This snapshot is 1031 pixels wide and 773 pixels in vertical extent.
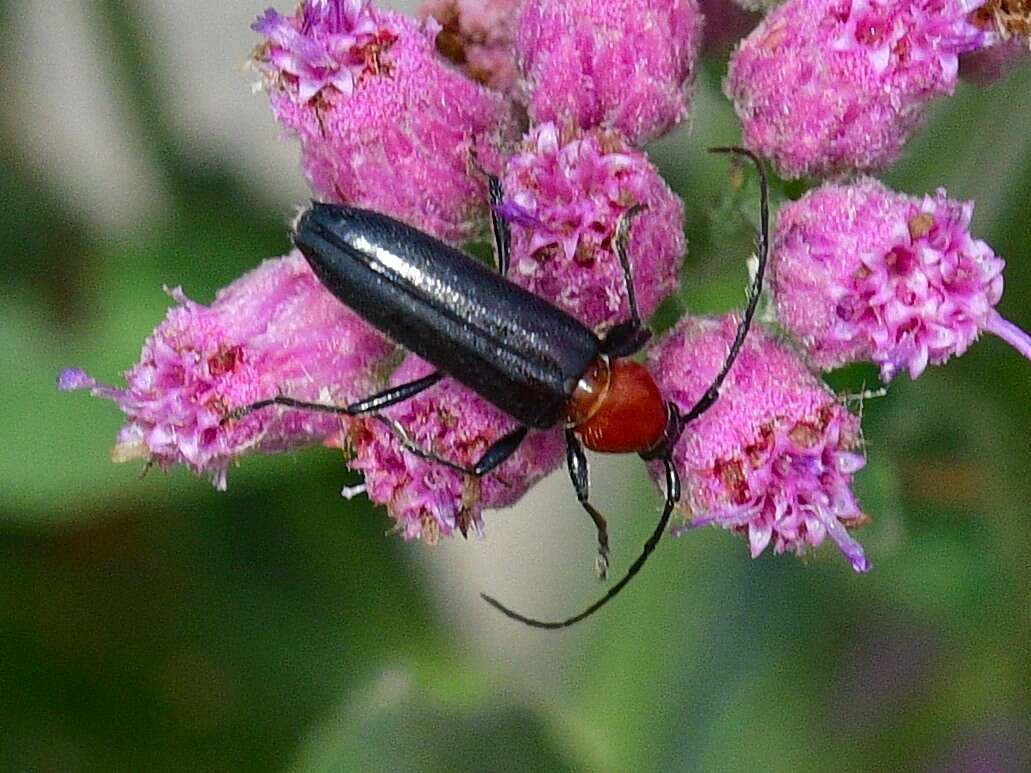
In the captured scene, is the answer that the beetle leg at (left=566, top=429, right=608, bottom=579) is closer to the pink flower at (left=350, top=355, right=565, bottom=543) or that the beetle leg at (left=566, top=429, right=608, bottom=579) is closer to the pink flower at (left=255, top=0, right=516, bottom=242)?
the pink flower at (left=350, top=355, right=565, bottom=543)

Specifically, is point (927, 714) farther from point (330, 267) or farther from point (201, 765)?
point (330, 267)

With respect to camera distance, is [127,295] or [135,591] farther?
[135,591]

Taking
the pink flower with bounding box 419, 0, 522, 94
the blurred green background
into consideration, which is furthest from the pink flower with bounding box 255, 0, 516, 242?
the blurred green background

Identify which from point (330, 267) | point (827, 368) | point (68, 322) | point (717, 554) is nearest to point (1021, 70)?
point (827, 368)

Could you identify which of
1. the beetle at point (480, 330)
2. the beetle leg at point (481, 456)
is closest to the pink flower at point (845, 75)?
the beetle at point (480, 330)

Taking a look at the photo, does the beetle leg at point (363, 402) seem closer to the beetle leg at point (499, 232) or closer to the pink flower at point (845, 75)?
the beetle leg at point (499, 232)

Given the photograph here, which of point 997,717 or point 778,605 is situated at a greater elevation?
point 778,605
